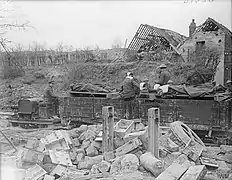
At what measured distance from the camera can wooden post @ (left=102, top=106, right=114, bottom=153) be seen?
6824mm

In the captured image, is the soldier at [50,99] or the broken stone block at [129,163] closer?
the broken stone block at [129,163]

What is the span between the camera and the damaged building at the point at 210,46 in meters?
19.1

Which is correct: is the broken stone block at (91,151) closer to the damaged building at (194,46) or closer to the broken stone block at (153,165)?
the broken stone block at (153,165)

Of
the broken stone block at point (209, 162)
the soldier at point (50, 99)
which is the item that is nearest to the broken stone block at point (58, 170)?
the broken stone block at point (209, 162)

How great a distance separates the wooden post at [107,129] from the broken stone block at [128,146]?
1.27 ft

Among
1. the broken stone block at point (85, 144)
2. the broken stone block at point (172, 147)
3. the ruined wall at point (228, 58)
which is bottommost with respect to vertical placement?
the broken stone block at point (85, 144)

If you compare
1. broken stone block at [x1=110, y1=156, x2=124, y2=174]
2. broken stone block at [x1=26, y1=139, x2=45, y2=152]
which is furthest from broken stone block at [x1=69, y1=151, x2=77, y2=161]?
broken stone block at [x1=110, y1=156, x2=124, y2=174]

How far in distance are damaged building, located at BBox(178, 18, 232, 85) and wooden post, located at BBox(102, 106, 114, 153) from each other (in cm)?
1307

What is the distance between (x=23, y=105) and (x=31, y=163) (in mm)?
5807

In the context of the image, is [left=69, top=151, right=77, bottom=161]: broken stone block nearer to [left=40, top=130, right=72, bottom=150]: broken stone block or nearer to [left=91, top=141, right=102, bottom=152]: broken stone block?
[left=40, top=130, right=72, bottom=150]: broken stone block

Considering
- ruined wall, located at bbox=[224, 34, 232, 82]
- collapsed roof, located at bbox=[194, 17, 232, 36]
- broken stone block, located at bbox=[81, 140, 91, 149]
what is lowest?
broken stone block, located at bbox=[81, 140, 91, 149]

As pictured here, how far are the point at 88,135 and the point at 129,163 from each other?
95.7 inches

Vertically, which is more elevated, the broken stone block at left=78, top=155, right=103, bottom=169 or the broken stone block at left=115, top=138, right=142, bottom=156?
the broken stone block at left=115, top=138, right=142, bottom=156

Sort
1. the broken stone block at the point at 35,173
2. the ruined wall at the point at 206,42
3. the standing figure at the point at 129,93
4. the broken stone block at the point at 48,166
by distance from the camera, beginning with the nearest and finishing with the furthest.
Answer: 1. the broken stone block at the point at 35,173
2. the broken stone block at the point at 48,166
3. the standing figure at the point at 129,93
4. the ruined wall at the point at 206,42
